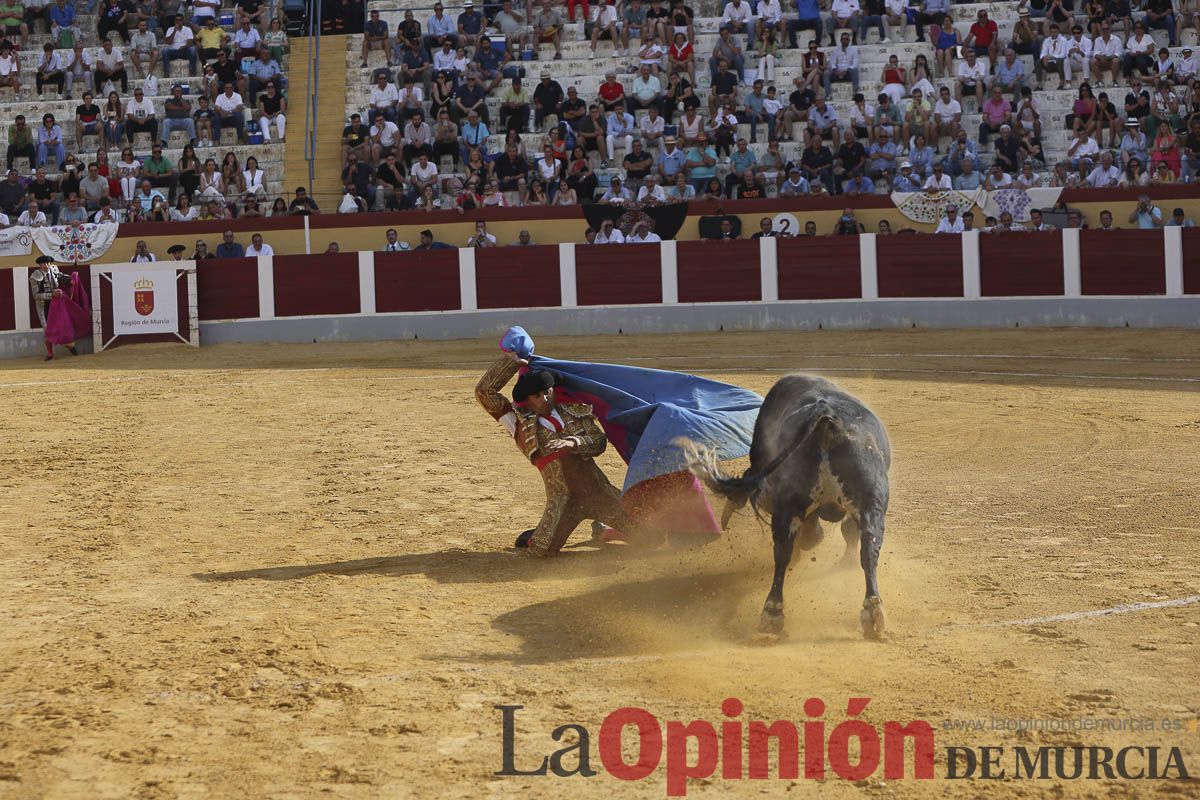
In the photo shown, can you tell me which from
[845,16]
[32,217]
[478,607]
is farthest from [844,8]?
[478,607]

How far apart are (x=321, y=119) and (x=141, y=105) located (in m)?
2.66

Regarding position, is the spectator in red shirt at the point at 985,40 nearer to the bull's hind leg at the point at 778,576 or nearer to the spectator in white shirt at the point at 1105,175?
the spectator in white shirt at the point at 1105,175

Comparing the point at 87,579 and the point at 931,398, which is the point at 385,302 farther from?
the point at 87,579

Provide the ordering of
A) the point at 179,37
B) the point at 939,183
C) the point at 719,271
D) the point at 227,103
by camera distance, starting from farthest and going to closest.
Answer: the point at 179,37
the point at 227,103
the point at 939,183
the point at 719,271

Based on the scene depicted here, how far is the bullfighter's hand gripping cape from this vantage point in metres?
6.45

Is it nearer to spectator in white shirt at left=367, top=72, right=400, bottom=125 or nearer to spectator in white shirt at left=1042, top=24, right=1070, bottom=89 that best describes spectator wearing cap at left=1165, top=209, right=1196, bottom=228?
spectator in white shirt at left=1042, top=24, right=1070, bottom=89

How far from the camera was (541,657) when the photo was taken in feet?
17.0

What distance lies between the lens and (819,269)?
17.4 meters

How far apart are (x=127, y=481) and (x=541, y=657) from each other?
467 centimetres

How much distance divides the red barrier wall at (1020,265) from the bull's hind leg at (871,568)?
1217 centimetres

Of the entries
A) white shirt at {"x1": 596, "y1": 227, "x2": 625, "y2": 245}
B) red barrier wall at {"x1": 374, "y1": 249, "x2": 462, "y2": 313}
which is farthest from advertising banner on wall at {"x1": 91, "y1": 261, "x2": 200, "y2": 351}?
white shirt at {"x1": 596, "y1": 227, "x2": 625, "y2": 245}

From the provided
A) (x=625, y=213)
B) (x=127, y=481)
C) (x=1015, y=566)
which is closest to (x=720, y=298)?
(x=625, y=213)

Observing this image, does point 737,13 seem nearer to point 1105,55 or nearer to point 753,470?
point 1105,55

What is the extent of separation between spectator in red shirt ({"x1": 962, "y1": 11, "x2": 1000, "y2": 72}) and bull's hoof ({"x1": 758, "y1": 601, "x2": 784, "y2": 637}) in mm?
16707
